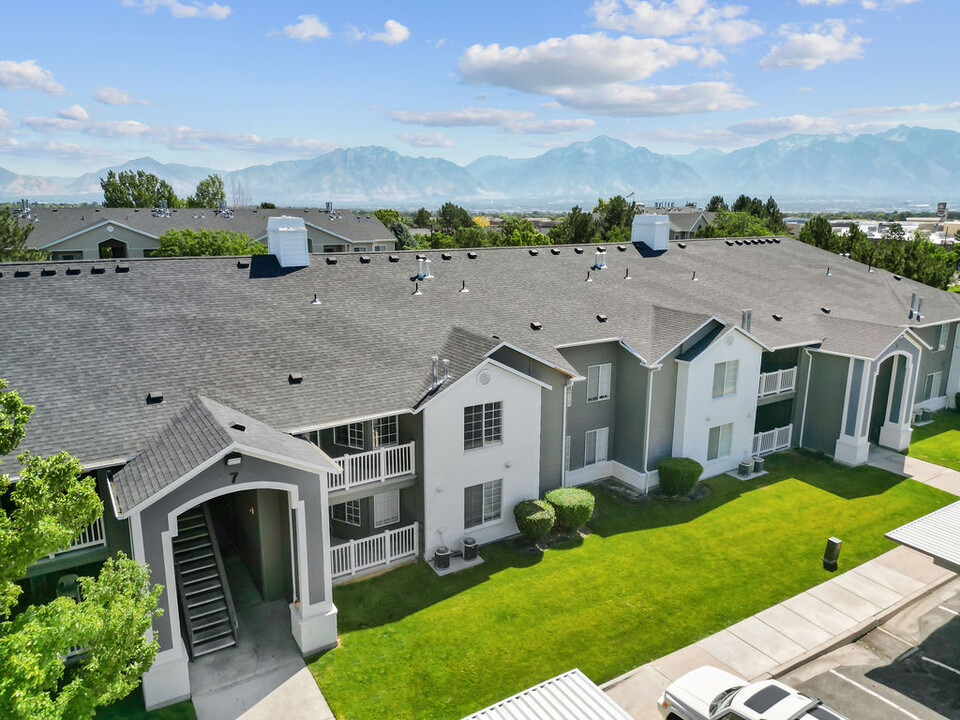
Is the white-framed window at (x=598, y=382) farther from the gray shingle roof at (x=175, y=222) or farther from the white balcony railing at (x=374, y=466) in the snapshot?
the gray shingle roof at (x=175, y=222)

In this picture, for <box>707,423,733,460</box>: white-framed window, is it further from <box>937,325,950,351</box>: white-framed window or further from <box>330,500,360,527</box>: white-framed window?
<box>937,325,950,351</box>: white-framed window

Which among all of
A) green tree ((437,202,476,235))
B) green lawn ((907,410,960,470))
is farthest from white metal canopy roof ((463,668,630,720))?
green tree ((437,202,476,235))

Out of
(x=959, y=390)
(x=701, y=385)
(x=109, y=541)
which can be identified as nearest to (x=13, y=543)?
(x=109, y=541)

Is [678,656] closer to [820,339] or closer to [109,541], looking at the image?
[109,541]

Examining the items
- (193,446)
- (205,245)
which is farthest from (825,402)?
(205,245)

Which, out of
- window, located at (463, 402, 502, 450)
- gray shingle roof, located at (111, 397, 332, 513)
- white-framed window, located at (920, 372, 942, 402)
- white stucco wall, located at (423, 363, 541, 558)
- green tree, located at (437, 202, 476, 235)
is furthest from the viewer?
green tree, located at (437, 202, 476, 235)
